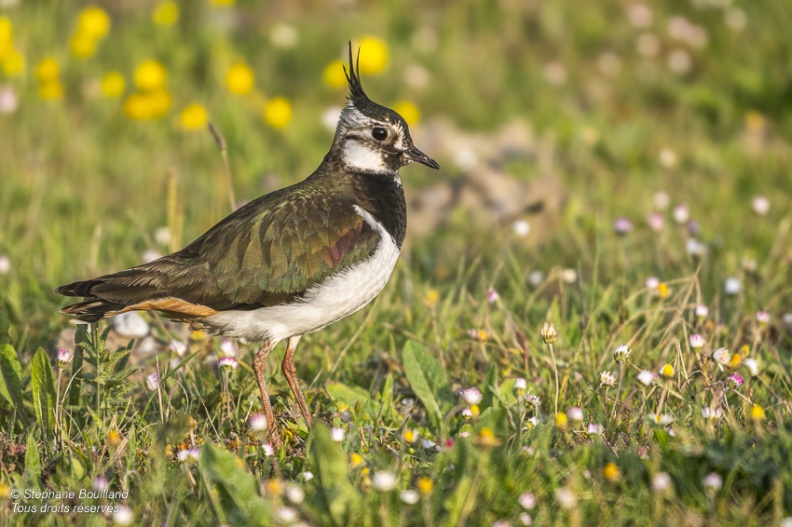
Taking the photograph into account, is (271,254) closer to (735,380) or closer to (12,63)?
(735,380)

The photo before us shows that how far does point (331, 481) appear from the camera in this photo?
3.23 metres

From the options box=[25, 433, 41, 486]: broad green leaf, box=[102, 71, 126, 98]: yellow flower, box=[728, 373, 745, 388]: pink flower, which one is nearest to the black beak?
box=[728, 373, 745, 388]: pink flower

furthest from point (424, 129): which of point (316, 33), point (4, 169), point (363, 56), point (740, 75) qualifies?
point (4, 169)

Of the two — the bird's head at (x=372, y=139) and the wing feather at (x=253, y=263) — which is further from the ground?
the bird's head at (x=372, y=139)

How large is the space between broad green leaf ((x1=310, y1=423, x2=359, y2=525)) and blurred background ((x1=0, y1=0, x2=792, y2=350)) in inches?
88.0

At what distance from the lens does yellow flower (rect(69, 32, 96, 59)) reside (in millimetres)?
8633

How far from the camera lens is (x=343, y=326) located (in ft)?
17.2

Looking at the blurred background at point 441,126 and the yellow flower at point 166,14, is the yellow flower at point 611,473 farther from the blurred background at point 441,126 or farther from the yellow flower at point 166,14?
the yellow flower at point 166,14

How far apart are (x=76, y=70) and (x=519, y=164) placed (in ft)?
13.9

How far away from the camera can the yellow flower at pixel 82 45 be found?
340 inches

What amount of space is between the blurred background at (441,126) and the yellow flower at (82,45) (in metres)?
0.02

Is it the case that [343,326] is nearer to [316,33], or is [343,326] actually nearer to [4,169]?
[4,169]

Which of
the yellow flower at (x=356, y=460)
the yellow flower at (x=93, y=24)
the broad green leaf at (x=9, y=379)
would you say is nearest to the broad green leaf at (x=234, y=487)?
the yellow flower at (x=356, y=460)

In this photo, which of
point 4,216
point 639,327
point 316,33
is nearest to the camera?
point 639,327
